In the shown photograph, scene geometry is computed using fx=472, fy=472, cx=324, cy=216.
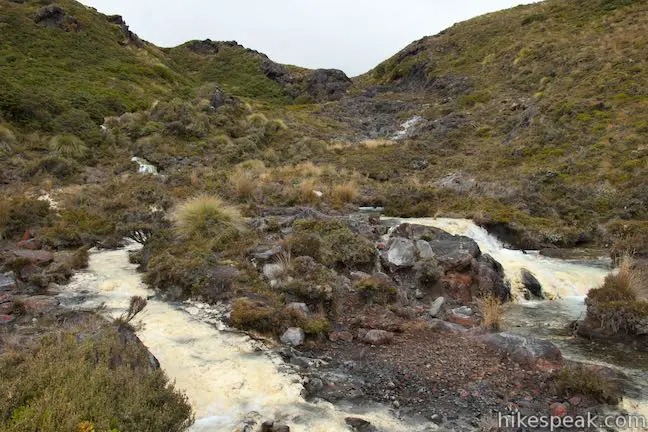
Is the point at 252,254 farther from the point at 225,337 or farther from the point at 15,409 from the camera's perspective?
the point at 15,409

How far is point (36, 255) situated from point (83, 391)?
8.65 meters

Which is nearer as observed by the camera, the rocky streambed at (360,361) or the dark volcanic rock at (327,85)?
the rocky streambed at (360,361)

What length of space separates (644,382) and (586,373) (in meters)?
1.35

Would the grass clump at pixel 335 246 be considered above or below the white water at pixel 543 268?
above

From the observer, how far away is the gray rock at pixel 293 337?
8.22 metres

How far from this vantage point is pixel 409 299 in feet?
36.3

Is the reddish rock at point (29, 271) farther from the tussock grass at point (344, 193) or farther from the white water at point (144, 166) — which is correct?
the white water at point (144, 166)

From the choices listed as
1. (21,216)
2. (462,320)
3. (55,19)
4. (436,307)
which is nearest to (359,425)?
(462,320)

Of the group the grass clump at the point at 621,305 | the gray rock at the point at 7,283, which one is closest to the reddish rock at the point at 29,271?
the gray rock at the point at 7,283

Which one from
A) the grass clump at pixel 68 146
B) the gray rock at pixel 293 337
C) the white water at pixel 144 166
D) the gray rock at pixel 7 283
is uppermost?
the grass clump at pixel 68 146

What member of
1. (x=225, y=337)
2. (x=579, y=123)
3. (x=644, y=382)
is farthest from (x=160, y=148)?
(x=644, y=382)

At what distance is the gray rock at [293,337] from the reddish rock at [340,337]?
1.78 ft

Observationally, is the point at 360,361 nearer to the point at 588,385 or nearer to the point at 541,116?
the point at 588,385

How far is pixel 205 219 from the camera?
13266mm
